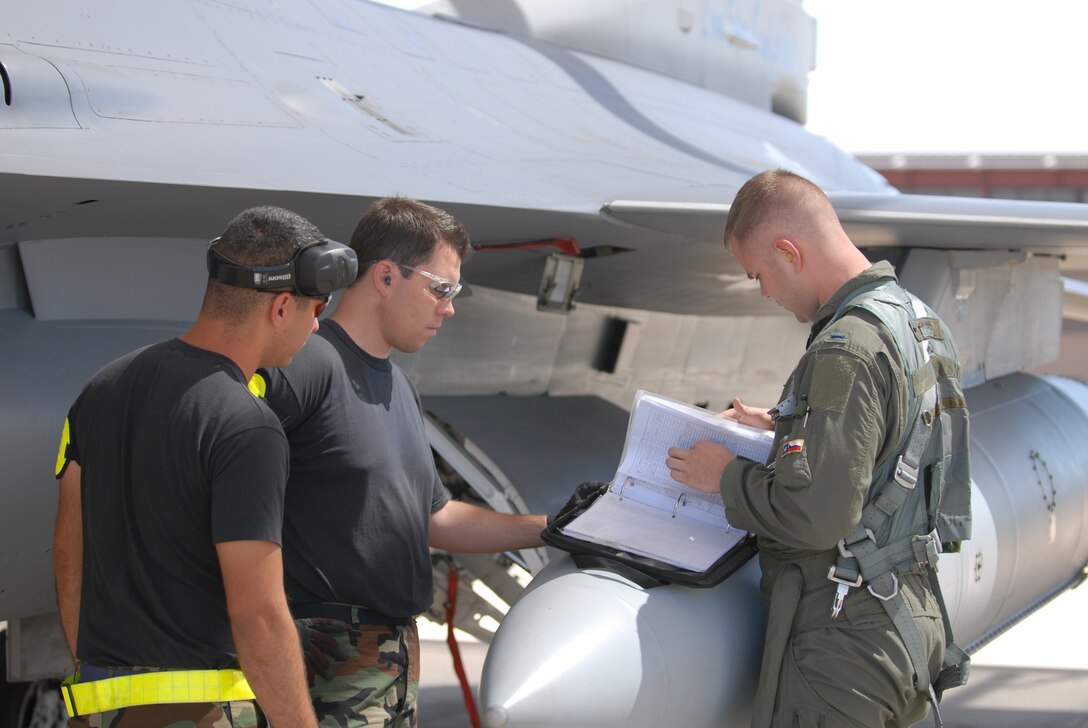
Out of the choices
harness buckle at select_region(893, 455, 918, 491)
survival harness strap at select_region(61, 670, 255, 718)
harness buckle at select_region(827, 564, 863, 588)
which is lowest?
survival harness strap at select_region(61, 670, 255, 718)

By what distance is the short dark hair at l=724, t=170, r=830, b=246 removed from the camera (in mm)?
2412

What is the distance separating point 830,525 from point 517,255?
2.78 metres

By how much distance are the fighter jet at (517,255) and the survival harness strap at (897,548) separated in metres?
0.36

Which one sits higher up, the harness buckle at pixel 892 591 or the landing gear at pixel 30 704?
the harness buckle at pixel 892 591

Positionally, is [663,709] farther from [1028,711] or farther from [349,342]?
[1028,711]

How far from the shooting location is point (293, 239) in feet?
6.82

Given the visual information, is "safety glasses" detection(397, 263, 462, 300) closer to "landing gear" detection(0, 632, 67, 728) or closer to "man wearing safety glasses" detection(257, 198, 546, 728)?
"man wearing safety glasses" detection(257, 198, 546, 728)

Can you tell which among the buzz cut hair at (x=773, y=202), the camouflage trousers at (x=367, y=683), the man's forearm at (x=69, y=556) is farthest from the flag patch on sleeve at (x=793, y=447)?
the man's forearm at (x=69, y=556)

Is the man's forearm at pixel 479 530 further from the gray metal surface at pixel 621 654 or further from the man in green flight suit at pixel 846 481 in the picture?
the man in green flight suit at pixel 846 481

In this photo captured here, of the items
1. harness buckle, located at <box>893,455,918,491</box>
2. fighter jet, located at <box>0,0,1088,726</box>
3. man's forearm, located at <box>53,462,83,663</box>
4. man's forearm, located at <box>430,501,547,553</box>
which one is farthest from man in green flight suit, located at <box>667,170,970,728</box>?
man's forearm, located at <box>53,462,83,663</box>

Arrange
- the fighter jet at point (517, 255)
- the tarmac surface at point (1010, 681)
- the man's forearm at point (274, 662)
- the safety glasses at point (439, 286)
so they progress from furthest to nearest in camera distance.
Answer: the tarmac surface at point (1010, 681) < the fighter jet at point (517, 255) < the safety glasses at point (439, 286) < the man's forearm at point (274, 662)

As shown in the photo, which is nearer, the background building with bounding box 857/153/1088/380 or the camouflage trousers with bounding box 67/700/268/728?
the camouflage trousers with bounding box 67/700/268/728

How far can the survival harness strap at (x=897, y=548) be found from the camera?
232 cm

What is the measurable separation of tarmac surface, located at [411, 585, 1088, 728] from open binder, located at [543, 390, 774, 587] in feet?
12.7
